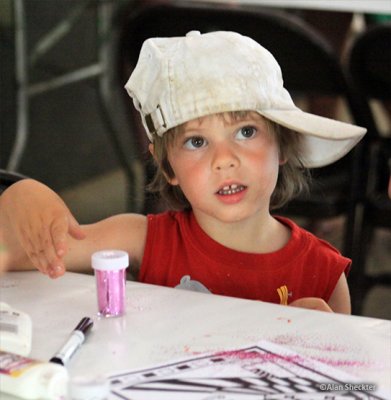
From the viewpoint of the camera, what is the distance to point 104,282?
1153 millimetres

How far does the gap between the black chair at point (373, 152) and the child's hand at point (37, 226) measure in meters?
1.13

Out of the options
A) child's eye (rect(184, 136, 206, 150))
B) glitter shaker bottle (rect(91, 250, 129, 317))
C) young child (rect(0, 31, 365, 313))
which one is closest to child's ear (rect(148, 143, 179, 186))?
young child (rect(0, 31, 365, 313))

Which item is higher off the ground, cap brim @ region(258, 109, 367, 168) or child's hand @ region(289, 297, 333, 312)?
cap brim @ region(258, 109, 367, 168)

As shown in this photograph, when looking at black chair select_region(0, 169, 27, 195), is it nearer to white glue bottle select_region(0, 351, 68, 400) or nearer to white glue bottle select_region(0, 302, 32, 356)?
white glue bottle select_region(0, 302, 32, 356)

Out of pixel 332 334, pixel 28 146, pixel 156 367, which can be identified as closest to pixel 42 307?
pixel 156 367

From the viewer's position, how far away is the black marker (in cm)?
101

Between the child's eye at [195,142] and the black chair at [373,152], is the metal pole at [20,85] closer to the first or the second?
the black chair at [373,152]

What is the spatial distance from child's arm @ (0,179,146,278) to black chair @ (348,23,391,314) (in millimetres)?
966

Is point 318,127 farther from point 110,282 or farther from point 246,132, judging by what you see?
point 110,282

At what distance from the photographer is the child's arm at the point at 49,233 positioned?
4.05 ft

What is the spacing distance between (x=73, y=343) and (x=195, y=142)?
0.43m

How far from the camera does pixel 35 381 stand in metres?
0.91

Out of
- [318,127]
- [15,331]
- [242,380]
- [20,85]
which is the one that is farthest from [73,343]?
[20,85]

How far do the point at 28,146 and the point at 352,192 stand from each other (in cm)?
173
